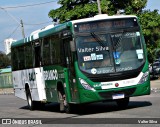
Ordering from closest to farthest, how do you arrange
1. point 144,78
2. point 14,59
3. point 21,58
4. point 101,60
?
point 101,60
point 144,78
point 21,58
point 14,59

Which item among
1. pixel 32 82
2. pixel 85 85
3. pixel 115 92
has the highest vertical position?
pixel 32 82

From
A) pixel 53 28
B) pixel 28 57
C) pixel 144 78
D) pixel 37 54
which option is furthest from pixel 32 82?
pixel 144 78

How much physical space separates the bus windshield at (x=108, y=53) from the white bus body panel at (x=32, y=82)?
4.37 metres

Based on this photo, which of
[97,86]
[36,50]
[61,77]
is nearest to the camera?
[97,86]

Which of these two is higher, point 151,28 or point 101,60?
point 151,28

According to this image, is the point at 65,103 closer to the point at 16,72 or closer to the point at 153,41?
the point at 16,72

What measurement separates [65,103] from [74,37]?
2699 millimetres

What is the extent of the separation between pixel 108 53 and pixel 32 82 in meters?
6.35

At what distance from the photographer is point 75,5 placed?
35969 millimetres

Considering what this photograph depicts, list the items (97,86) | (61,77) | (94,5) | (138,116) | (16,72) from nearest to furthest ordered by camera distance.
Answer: (138,116) → (97,86) → (61,77) → (16,72) → (94,5)

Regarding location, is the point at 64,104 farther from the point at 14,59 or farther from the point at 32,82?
the point at 14,59

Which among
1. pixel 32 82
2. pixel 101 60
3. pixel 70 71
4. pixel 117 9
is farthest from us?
pixel 117 9

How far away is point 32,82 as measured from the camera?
20562mm

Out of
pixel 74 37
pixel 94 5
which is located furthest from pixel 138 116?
pixel 94 5
